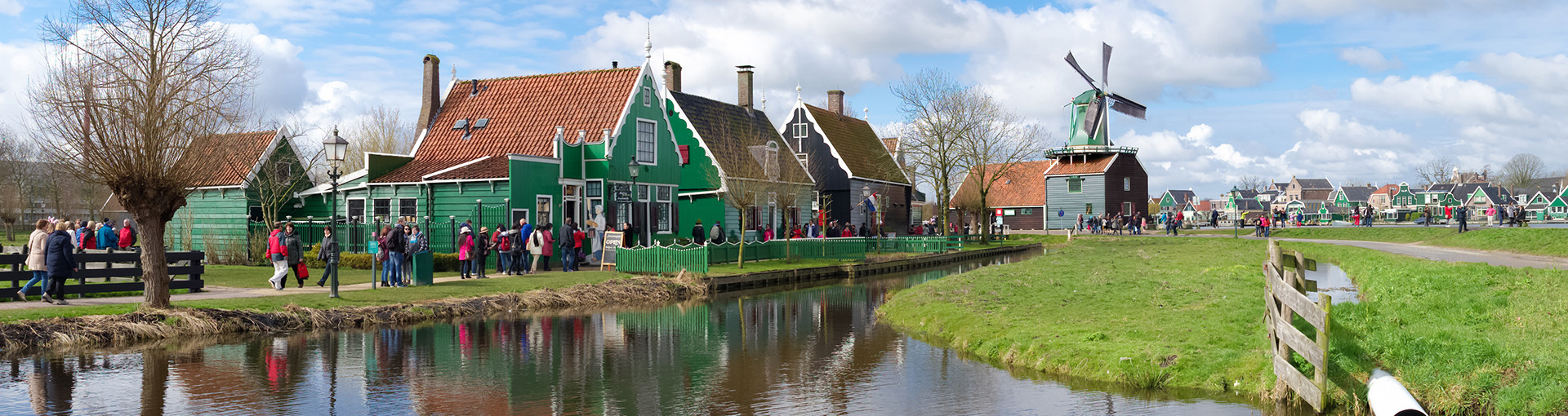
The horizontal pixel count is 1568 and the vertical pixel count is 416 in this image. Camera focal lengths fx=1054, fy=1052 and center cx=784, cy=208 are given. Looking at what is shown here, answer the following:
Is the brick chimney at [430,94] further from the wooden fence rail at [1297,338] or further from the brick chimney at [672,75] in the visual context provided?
the wooden fence rail at [1297,338]

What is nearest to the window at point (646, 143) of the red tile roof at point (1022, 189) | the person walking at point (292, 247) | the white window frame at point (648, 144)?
the white window frame at point (648, 144)

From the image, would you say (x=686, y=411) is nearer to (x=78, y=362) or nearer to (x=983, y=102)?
(x=78, y=362)

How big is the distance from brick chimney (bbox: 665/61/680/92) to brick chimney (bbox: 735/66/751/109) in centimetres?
541

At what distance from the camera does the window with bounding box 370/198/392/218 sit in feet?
105

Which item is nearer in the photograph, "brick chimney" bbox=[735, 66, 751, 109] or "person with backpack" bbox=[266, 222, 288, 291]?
"person with backpack" bbox=[266, 222, 288, 291]

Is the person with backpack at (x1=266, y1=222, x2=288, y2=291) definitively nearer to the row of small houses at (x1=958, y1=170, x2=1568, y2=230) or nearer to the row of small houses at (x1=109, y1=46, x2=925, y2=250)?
the row of small houses at (x1=109, y1=46, x2=925, y2=250)

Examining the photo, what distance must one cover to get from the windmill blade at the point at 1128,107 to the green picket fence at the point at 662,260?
53.7 m

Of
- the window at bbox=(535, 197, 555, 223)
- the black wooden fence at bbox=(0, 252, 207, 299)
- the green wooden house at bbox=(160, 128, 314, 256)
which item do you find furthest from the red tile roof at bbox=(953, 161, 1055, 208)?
the black wooden fence at bbox=(0, 252, 207, 299)

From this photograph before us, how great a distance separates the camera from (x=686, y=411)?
33.9ft

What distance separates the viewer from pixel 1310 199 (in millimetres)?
170000

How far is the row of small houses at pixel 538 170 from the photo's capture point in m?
30.6

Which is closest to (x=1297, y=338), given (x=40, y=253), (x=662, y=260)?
(x=40, y=253)

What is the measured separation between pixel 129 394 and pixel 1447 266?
2338 centimetres

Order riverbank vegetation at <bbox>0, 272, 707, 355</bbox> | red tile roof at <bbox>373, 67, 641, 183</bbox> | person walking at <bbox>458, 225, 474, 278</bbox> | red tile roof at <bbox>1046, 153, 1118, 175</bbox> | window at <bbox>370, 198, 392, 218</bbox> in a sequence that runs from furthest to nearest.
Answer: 1. red tile roof at <bbox>1046, 153, 1118, 175</bbox>
2. red tile roof at <bbox>373, 67, 641, 183</bbox>
3. window at <bbox>370, 198, 392, 218</bbox>
4. person walking at <bbox>458, 225, 474, 278</bbox>
5. riverbank vegetation at <bbox>0, 272, 707, 355</bbox>
